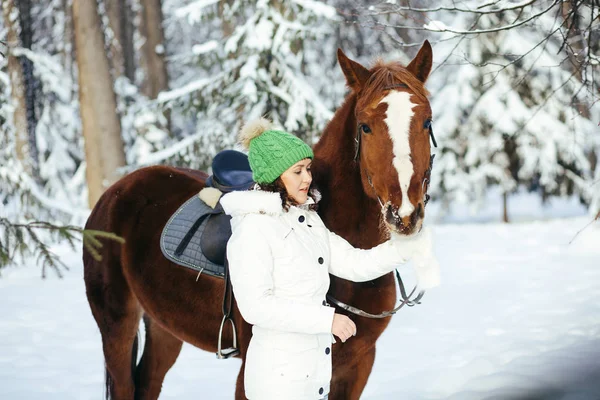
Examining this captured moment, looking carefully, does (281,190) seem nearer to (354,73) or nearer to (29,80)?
(354,73)

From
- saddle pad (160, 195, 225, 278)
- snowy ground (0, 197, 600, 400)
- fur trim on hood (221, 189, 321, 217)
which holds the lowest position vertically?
snowy ground (0, 197, 600, 400)

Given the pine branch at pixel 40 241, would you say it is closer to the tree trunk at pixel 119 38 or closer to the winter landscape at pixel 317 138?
the winter landscape at pixel 317 138

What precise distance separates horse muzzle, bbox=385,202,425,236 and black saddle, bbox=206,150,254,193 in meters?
1.04

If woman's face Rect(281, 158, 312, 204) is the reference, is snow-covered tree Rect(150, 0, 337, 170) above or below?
above

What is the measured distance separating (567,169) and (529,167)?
1331 millimetres

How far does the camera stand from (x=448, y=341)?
6.25 m

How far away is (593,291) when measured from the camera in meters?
7.95

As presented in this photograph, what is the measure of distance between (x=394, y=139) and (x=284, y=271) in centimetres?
68

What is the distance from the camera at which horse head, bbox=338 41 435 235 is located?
233cm

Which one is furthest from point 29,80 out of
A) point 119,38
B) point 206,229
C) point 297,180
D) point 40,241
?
point 297,180

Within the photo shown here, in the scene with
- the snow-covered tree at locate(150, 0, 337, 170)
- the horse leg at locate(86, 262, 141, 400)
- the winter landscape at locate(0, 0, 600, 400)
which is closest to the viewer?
the horse leg at locate(86, 262, 141, 400)

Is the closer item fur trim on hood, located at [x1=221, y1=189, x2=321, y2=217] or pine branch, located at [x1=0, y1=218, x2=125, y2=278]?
pine branch, located at [x1=0, y1=218, x2=125, y2=278]

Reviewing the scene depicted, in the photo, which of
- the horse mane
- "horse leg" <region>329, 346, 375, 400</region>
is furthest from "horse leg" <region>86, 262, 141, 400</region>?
the horse mane

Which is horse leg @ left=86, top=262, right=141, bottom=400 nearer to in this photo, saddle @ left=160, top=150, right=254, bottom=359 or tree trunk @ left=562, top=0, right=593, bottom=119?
saddle @ left=160, top=150, right=254, bottom=359
